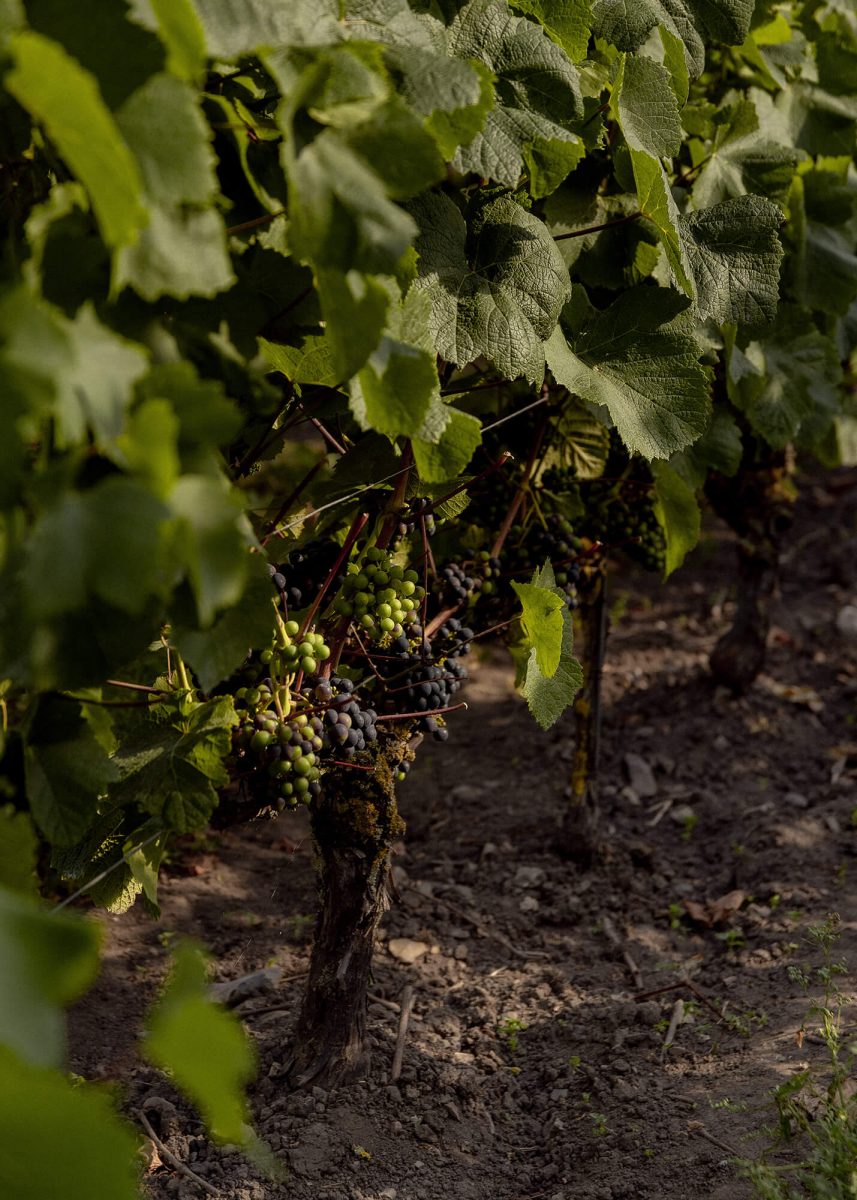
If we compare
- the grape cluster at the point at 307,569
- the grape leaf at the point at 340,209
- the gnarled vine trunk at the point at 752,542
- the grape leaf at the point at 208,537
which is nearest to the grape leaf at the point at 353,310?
the grape leaf at the point at 340,209

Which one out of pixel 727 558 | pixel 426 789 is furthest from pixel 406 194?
pixel 727 558

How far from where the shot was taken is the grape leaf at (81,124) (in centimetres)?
95

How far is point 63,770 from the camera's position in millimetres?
1484

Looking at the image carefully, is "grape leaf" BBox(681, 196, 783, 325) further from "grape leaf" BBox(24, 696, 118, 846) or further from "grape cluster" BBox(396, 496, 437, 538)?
"grape leaf" BBox(24, 696, 118, 846)

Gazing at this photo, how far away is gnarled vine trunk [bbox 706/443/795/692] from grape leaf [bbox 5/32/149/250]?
2.89 metres

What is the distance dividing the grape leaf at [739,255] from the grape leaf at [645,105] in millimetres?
226

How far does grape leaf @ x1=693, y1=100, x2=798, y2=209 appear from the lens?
248 cm

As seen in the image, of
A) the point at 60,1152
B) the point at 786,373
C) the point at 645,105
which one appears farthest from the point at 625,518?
the point at 60,1152

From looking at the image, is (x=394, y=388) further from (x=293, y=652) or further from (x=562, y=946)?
(x=562, y=946)

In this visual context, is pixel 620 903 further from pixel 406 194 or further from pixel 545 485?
pixel 406 194

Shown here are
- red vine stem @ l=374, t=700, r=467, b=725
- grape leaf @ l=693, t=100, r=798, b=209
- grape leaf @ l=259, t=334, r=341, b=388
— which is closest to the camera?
grape leaf @ l=259, t=334, r=341, b=388

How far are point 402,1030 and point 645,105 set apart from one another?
2.05 meters

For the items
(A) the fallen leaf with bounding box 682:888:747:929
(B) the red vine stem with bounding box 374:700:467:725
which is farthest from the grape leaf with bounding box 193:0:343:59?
(A) the fallen leaf with bounding box 682:888:747:929

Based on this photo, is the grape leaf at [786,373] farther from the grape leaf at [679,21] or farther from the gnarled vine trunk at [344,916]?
the gnarled vine trunk at [344,916]
